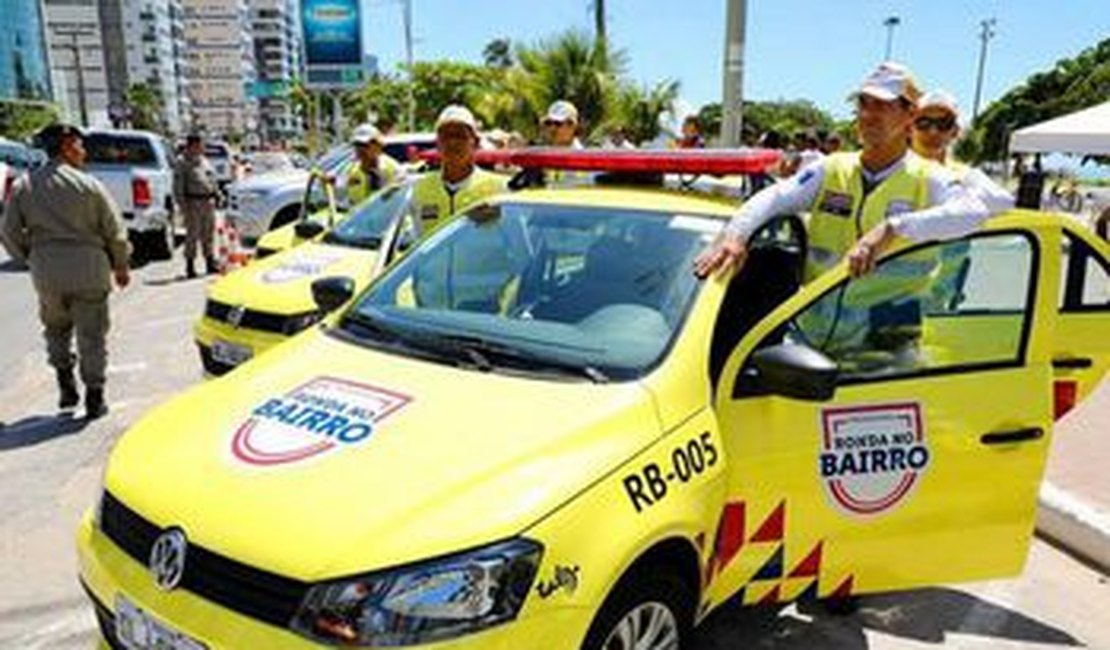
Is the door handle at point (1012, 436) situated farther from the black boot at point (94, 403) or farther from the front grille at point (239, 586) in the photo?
the black boot at point (94, 403)

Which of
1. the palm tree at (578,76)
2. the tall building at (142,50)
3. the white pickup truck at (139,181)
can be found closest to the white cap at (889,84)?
the white pickup truck at (139,181)

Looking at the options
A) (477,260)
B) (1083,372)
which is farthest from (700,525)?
(1083,372)

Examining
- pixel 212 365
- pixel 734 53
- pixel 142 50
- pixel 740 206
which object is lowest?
pixel 212 365

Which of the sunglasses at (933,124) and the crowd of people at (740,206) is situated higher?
the sunglasses at (933,124)

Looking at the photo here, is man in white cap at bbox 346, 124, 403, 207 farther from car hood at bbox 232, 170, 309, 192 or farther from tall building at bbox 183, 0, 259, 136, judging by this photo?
tall building at bbox 183, 0, 259, 136

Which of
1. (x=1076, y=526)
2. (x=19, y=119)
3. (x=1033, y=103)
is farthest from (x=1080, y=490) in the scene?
(x=19, y=119)

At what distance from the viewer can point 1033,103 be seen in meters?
68.9

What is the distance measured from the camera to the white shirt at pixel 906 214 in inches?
125

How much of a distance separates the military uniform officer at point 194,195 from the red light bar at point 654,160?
8799 mm

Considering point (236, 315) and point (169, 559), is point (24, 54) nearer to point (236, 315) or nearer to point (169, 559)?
point (236, 315)

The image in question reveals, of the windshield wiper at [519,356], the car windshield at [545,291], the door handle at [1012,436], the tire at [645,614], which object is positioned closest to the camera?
the tire at [645,614]

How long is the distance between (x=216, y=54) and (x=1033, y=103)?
136450 mm

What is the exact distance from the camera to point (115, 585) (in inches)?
101

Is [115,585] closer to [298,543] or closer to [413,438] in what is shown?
[298,543]
